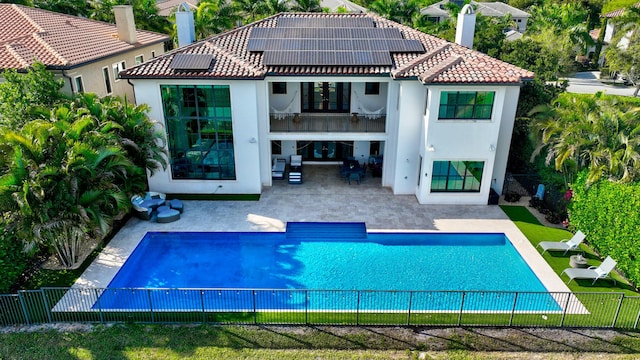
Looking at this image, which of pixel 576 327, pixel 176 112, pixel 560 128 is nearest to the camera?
pixel 576 327

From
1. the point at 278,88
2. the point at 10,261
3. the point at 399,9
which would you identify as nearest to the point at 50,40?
the point at 278,88

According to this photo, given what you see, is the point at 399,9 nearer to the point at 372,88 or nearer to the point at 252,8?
the point at 252,8

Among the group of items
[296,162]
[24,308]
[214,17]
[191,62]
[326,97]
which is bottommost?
[24,308]

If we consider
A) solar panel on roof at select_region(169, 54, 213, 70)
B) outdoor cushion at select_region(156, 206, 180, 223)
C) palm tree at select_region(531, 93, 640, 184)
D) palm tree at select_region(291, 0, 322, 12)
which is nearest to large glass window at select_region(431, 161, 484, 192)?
palm tree at select_region(531, 93, 640, 184)

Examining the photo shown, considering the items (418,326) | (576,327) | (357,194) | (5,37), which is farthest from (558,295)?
(5,37)

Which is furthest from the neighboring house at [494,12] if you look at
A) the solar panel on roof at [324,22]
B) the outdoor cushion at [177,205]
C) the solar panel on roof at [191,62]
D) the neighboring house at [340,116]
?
the outdoor cushion at [177,205]

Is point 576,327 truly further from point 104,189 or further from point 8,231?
point 8,231
